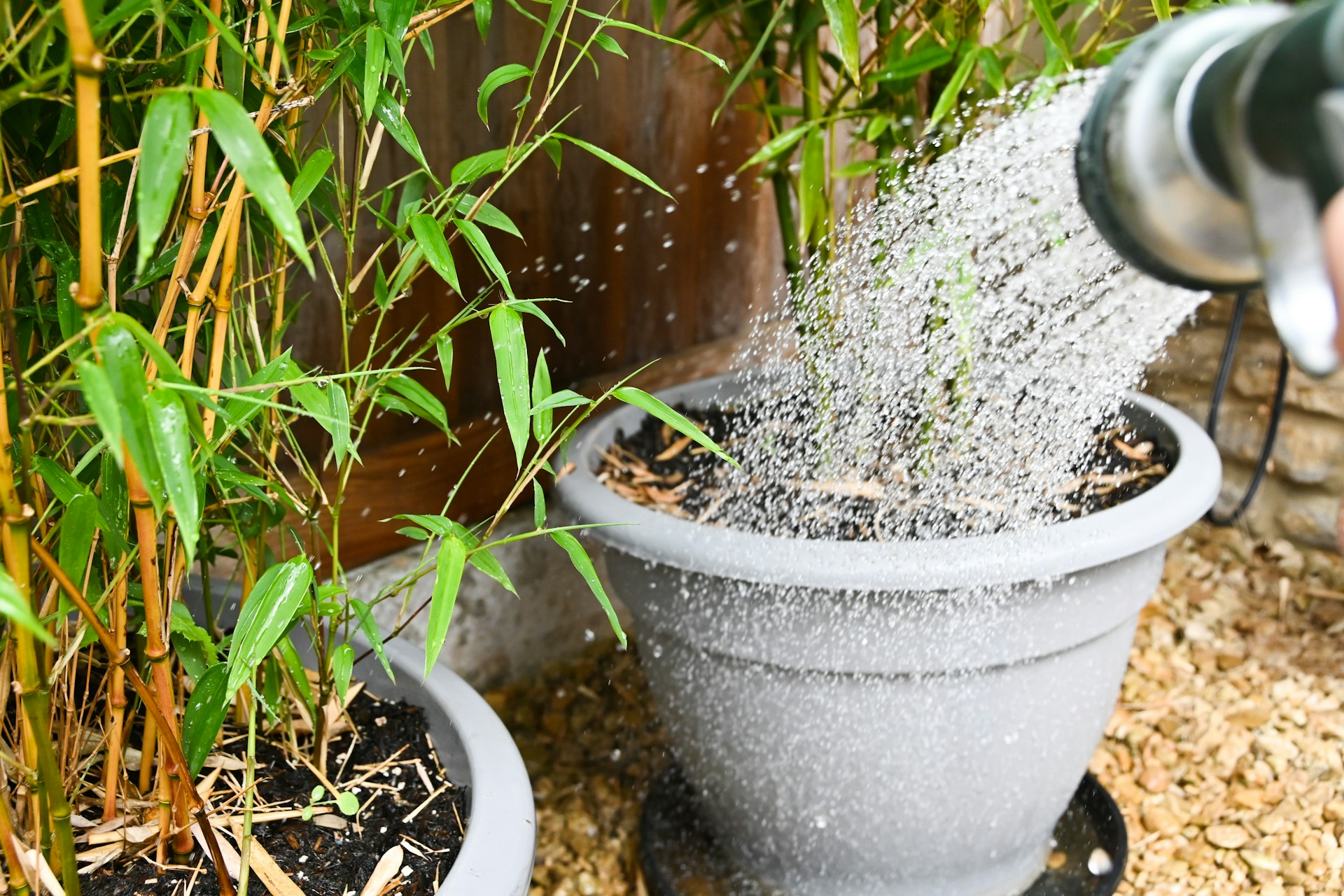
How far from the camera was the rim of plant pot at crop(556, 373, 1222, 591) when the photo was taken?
0.97 meters

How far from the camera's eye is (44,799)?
727 mm

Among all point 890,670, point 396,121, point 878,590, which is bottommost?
point 890,670

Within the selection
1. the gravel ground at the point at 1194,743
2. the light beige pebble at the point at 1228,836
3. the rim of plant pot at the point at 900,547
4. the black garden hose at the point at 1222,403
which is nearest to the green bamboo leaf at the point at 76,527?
the rim of plant pot at the point at 900,547

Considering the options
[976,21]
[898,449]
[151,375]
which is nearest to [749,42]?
[976,21]

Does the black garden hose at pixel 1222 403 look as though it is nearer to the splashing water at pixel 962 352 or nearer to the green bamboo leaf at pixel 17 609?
the splashing water at pixel 962 352

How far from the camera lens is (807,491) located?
4.10 feet

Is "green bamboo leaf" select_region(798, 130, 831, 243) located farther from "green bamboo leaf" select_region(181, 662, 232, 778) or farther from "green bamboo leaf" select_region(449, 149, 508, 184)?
"green bamboo leaf" select_region(181, 662, 232, 778)

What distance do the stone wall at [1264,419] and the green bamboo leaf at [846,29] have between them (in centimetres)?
129

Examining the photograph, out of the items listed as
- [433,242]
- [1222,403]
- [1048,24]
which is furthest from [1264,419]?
[433,242]

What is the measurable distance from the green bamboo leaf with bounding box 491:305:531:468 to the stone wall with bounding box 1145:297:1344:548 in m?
1.67

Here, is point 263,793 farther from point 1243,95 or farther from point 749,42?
point 749,42

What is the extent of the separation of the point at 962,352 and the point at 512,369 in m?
0.70

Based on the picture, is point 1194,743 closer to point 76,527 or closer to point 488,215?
point 488,215

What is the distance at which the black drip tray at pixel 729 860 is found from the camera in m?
1.31
